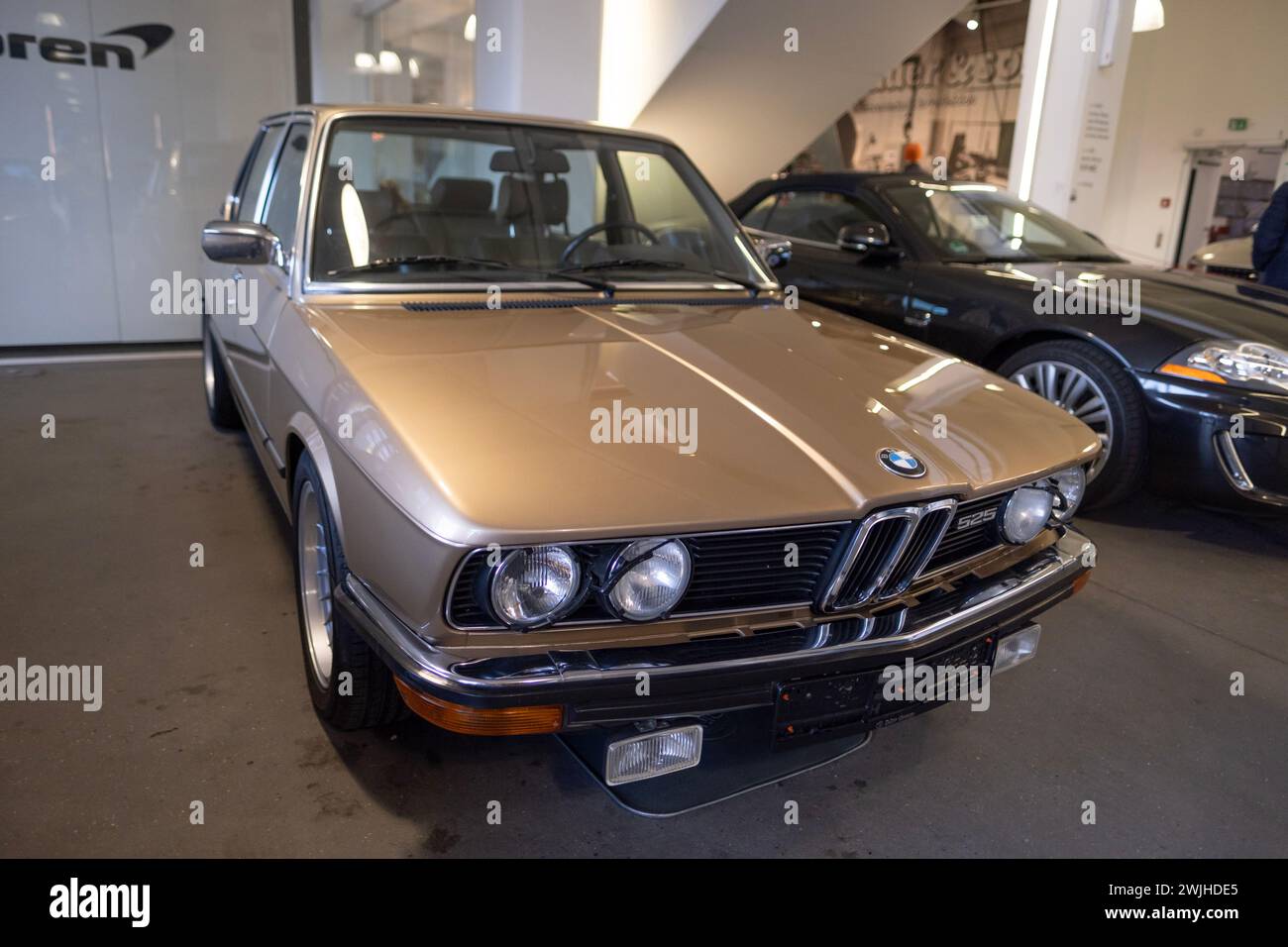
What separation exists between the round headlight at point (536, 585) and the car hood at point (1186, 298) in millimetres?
3094

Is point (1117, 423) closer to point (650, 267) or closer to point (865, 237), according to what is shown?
point (865, 237)

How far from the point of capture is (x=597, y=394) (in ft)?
6.15

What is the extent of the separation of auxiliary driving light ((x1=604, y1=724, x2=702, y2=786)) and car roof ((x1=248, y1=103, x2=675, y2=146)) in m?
2.05

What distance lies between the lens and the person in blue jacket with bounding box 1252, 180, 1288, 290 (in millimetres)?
5324

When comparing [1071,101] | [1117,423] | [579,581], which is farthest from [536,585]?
[1071,101]

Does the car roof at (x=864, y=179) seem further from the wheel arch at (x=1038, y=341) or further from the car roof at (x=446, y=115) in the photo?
the car roof at (x=446, y=115)

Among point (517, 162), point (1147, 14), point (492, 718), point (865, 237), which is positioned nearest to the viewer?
point (492, 718)

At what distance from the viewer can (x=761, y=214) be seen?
214 inches

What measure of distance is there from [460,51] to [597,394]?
6.66m

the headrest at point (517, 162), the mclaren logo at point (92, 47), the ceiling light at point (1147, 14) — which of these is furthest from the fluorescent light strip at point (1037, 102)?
the mclaren logo at point (92, 47)

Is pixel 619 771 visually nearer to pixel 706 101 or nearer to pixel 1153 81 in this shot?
pixel 706 101

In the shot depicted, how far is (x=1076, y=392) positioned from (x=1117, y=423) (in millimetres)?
229

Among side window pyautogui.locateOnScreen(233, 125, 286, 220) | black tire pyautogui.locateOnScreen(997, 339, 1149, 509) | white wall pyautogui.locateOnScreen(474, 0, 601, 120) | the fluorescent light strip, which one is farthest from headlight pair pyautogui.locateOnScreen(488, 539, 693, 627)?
the fluorescent light strip

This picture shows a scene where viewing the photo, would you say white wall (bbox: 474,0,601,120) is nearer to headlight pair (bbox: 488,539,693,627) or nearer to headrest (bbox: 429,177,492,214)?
headrest (bbox: 429,177,492,214)
